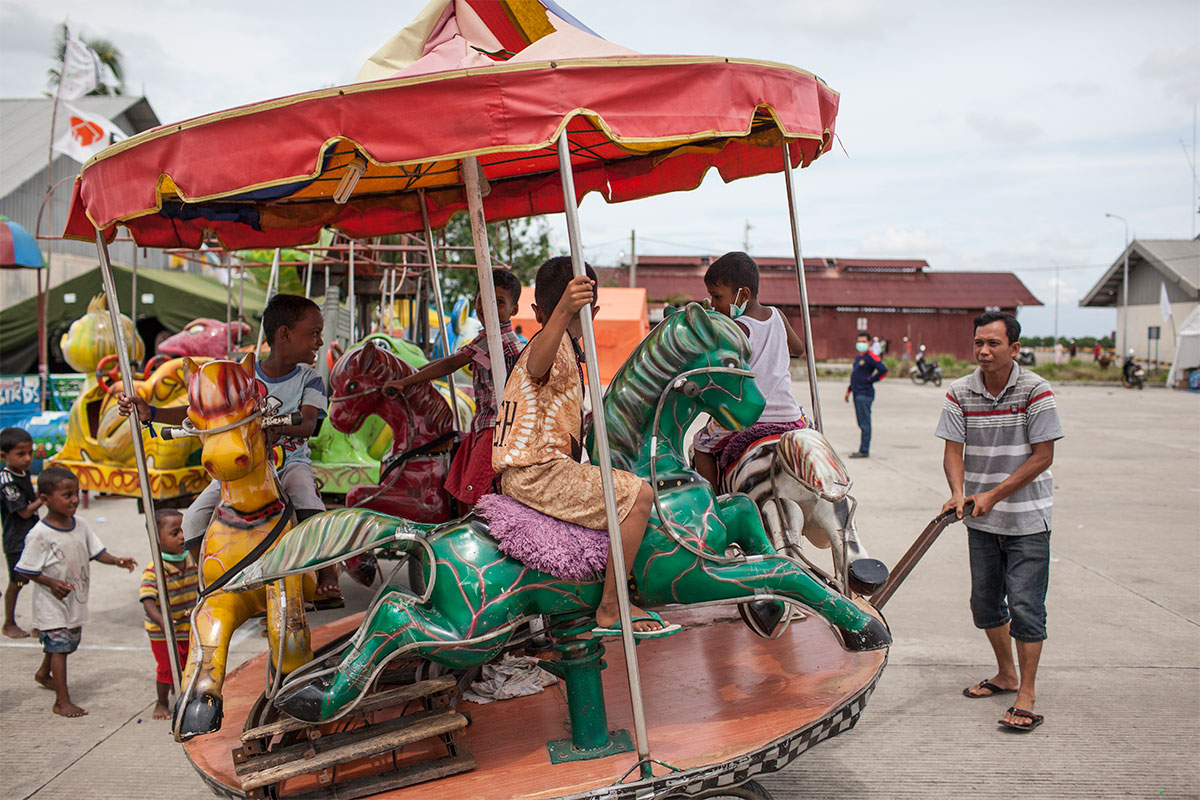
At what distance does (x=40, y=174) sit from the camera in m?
19.7

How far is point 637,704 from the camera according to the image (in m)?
2.67

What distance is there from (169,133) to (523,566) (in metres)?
1.79

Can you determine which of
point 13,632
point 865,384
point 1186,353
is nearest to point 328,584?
point 13,632

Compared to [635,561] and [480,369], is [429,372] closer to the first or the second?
[480,369]

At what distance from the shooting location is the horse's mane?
2.98m

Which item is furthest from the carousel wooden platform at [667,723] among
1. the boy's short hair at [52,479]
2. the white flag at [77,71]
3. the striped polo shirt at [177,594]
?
the white flag at [77,71]

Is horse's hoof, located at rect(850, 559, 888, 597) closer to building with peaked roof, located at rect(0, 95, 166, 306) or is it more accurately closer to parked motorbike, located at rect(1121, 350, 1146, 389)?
building with peaked roof, located at rect(0, 95, 166, 306)

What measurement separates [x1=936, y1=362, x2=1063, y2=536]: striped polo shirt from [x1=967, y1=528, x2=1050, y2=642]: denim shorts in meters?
0.10

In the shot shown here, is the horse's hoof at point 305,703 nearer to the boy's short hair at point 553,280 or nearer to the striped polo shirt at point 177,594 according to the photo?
the boy's short hair at point 553,280

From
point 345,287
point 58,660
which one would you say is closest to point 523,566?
point 58,660

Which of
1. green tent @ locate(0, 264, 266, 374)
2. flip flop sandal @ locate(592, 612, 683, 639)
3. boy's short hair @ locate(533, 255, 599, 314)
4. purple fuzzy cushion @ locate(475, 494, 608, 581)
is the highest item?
green tent @ locate(0, 264, 266, 374)

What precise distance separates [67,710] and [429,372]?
269 centimetres

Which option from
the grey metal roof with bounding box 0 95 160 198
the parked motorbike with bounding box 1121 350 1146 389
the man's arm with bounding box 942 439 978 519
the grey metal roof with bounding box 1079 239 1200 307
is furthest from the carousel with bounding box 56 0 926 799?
the grey metal roof with bounding box 1079 239 1200 307

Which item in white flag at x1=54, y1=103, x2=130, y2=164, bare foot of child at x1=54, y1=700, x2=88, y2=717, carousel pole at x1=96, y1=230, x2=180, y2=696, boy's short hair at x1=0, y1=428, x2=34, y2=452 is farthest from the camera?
white flag at x1=54, y1=103, x2=130, y2=164
